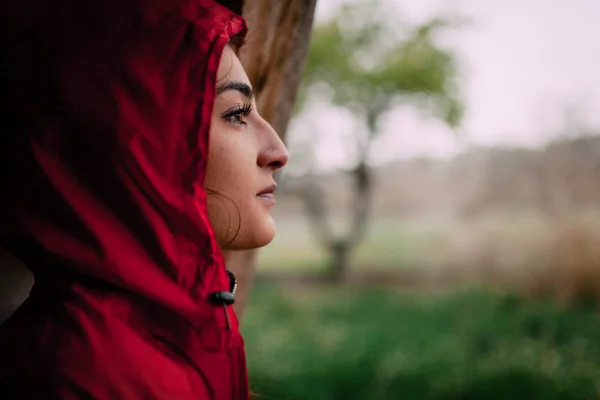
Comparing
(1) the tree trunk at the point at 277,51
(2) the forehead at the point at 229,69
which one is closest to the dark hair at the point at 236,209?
(2) the forehead at the point at 229,69

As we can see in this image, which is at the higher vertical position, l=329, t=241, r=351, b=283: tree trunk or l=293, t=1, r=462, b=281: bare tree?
l=293, t=1, r=462, b=281: bare tree

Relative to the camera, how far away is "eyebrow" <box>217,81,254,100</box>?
1.11 metres

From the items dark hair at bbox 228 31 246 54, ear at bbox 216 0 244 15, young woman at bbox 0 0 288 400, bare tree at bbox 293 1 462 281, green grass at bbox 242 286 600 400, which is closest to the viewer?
young woman at bbox 0 0 288 400

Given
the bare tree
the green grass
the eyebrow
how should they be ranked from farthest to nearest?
the bare tree
the green grass
the eyebrow

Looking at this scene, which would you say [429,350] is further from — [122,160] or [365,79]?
[365,79]

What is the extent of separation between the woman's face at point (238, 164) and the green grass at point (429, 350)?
272 cm

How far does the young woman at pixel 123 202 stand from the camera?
967 mm

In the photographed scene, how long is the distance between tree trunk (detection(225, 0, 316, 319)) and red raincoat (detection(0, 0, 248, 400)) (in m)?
0.48

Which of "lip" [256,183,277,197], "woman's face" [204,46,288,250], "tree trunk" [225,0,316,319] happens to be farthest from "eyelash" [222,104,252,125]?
"tree trunk" [225,0,316,319]

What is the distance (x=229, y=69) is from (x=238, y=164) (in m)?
0.19

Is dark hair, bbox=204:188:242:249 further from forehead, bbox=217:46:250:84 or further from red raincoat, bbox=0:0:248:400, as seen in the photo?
forehead, bbox=217:46:250:84

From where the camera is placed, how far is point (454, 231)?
9.20 m

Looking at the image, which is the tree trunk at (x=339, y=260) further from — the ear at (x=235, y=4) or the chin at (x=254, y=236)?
the chin at (x=254, y=236)

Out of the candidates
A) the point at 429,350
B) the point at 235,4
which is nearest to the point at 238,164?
the point at 235,4
